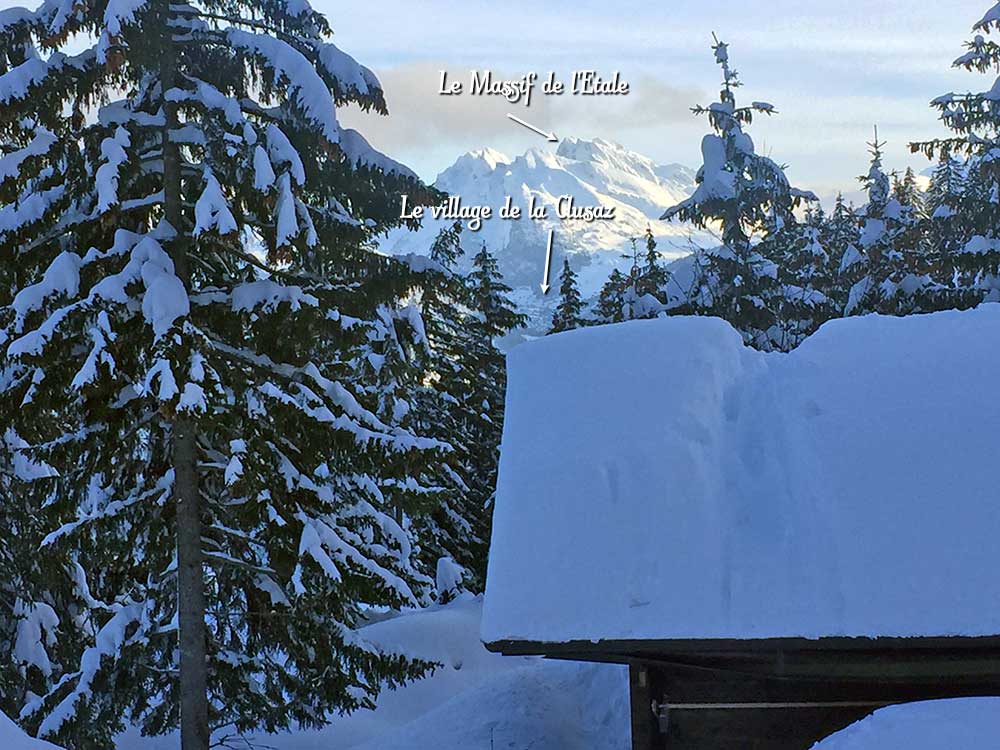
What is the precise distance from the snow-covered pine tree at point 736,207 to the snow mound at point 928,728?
18324 millimetres

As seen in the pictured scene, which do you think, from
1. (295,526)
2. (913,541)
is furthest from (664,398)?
(295,526)

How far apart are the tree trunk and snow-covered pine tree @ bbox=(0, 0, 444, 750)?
0.02 m

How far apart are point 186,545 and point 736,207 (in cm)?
1643

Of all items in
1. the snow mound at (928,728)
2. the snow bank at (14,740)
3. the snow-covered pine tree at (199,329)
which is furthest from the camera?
the snow-covered pine tree at (199,329)

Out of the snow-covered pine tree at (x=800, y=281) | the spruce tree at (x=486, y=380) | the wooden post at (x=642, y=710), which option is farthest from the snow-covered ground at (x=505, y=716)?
the snow-covered pine tree at (x=800, y=281)

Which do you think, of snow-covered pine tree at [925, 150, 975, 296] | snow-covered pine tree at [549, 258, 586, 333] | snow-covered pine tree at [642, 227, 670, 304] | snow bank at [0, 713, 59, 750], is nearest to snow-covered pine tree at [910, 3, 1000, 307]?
snow-covered pine tree at [925, 150, 975, 296]

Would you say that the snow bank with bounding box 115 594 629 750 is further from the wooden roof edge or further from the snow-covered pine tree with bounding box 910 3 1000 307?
the snow-covered pine tree with bounding box 910 3 1000 307

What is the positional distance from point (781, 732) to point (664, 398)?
3092 mm

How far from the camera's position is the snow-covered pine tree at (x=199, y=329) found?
10352mm

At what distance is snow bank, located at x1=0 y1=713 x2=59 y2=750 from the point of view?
6.46m

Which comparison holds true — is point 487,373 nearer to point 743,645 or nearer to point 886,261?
point 886,261

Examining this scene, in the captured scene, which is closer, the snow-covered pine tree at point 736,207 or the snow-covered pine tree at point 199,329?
the snow-covered pine tree at point 199,329

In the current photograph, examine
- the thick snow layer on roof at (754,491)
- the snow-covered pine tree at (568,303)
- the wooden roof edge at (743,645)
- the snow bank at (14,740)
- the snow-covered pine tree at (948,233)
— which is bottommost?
the snow bank at (14,740)

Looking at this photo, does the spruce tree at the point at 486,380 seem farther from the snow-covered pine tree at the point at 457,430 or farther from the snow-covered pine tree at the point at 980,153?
the snow-covered pine tree at the point at 980,153
